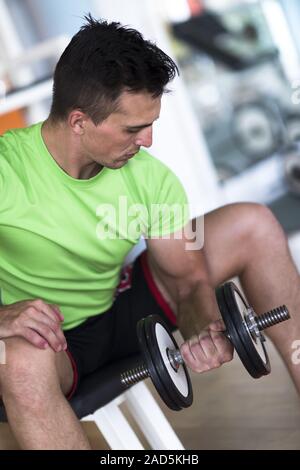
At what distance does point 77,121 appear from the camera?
1439 mm

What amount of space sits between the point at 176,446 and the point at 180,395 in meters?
0.39

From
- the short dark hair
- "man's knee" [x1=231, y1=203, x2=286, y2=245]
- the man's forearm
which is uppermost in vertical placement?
the short dark hair

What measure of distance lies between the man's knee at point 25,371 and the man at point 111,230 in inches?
1.8

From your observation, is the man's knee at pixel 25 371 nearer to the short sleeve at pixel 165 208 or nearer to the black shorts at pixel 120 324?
the black shorts at pixel 120 324

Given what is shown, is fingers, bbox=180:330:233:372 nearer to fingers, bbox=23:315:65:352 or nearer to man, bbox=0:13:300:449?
man, bbox=0:13:300:449

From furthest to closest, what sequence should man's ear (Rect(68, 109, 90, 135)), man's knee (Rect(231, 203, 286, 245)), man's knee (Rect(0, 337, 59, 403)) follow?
man's knee (Rect(231, 203, 286, 245)), man's ear (Rect(68, 109, 90, 135)), man's knee (Rect(0, 337, 59, 403))

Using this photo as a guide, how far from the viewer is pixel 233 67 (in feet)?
12.0

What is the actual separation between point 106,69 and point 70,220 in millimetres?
291

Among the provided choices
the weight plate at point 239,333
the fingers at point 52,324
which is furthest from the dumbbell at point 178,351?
the fingers at point 52,324

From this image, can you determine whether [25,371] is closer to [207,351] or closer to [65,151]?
[207,351]

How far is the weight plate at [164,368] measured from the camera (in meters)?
1.23

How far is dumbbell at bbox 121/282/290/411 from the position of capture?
4.00 ft

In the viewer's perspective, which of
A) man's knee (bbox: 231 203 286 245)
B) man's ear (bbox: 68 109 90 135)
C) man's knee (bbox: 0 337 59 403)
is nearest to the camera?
man's knee (bbox: 0 337 59 403)

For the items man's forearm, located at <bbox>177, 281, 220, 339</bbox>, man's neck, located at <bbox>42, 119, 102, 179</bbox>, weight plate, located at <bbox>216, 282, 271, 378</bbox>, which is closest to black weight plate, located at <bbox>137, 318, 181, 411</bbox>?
weight plate, located at <bbox>216, 282, 271, 378</bbox>
